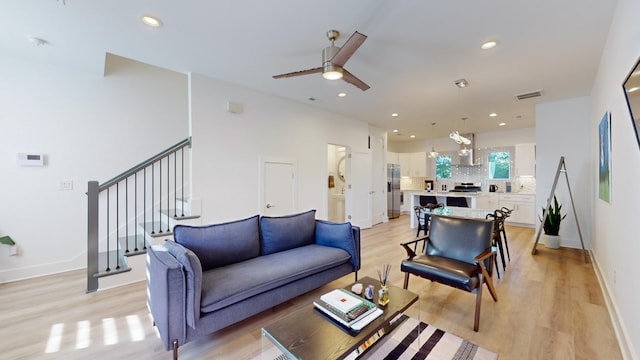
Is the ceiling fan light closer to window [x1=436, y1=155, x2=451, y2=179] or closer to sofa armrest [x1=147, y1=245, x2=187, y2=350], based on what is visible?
sofa armrest [x1=147, y1=245, x2=187, y2=350]

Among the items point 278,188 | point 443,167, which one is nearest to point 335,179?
point 278,188

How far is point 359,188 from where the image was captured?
6676 millimetres

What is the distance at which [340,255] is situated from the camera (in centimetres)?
300

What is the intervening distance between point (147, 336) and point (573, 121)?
7.16 meters

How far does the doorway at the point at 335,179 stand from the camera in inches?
286

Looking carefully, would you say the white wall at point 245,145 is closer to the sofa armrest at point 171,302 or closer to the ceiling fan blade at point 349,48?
the sofa armrest at point 171,302

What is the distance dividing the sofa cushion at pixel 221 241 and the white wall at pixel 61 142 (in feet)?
8.77

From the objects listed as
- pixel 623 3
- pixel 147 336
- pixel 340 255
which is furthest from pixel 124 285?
pixel 623 3

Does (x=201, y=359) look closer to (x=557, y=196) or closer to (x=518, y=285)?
(x=518, y=285)

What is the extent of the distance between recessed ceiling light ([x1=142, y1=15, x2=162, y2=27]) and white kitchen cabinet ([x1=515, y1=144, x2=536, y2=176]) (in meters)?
8.84

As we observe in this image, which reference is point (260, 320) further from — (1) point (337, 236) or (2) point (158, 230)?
(2) point (158, 230)

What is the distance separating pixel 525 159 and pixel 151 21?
898cm

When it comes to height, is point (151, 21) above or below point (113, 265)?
above

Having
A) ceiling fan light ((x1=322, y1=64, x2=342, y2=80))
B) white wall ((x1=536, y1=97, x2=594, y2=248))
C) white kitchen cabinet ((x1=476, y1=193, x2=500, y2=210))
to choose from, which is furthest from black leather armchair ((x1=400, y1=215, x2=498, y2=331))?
white kitchen cabinet ((x1=476, y1=193, x2=500, y2=210))
